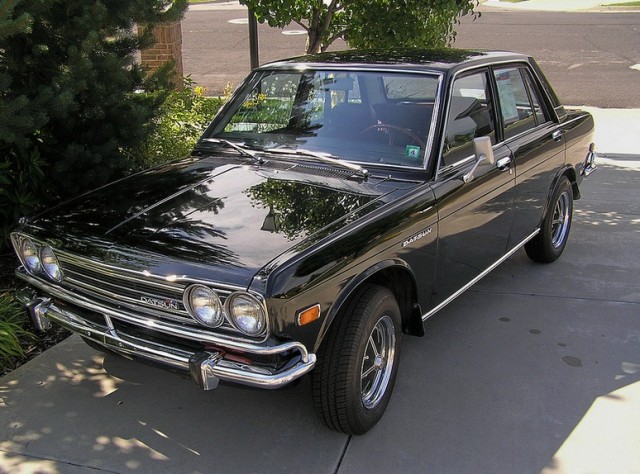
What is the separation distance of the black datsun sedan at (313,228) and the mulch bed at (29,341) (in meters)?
0.76

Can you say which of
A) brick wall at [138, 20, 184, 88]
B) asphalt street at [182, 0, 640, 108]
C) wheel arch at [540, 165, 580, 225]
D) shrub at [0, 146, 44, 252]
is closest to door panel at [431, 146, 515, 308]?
wheel arch at [540, 165, 580, 225]

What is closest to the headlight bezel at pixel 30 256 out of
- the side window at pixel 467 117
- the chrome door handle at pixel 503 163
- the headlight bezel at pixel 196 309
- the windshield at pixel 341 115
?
the headlight bezel at pixel 196 309

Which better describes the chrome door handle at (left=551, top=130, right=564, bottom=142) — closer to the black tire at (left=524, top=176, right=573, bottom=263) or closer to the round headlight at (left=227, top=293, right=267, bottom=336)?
the black tire at (left=524, top=176, right=573, bottom=263)

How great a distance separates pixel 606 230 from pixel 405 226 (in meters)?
3.80

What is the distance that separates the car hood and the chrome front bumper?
0.29 metres

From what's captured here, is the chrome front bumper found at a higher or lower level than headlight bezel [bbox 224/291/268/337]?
lower

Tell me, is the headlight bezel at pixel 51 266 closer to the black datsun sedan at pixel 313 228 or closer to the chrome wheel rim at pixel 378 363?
the black datsun sedan at pixel 313 228

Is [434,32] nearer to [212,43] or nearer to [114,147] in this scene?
[114,147]

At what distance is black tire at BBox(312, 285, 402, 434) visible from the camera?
315 cm

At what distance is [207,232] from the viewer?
3.23 metres

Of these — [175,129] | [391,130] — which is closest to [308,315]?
[391,130]

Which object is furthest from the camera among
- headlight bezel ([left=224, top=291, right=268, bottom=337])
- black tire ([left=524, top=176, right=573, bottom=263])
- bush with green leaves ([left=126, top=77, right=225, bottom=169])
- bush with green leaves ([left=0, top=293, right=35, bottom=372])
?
bush with green leaves ([left=126, top=77, right=225, bottom=169])

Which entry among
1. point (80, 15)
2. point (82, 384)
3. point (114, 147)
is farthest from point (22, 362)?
point (80, 15)

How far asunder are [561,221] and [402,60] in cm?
233
